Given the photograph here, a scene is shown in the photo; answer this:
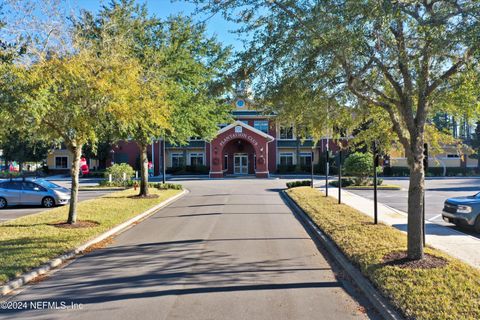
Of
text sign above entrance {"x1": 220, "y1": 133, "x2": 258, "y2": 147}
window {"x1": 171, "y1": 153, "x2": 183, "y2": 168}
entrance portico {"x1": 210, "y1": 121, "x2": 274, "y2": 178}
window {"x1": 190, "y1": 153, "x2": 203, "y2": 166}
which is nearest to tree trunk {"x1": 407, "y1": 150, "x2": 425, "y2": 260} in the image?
entrance portico {"x1": 210, "y1": 121, "x2": 274, "y2": 178}

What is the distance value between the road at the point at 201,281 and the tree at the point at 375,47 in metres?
2.28

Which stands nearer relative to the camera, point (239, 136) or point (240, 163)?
point (239, 136)

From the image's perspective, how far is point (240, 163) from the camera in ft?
171

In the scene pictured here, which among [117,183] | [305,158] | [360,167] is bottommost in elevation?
[117,183]

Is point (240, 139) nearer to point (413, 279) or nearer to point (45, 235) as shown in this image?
point (45, 235)

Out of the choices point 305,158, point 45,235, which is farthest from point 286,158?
point 45,235

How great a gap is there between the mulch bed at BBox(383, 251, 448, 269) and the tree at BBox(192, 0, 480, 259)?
0.17 meters

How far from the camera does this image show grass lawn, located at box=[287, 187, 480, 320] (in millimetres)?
5207

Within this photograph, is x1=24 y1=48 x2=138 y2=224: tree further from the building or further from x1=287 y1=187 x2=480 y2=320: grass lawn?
the building

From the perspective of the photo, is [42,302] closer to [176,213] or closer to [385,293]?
[385,293]

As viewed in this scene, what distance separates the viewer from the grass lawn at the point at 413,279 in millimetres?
5207

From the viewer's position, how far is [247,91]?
862 cm

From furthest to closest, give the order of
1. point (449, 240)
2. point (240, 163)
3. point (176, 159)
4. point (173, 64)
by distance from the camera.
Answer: point (176, 159) < point (240, 163) < point (173, 64) < point (449, 240)

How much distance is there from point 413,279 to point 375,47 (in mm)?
3842
